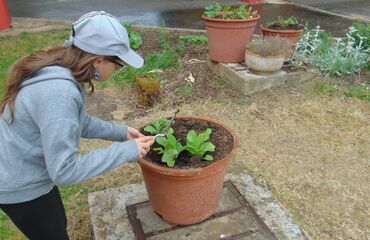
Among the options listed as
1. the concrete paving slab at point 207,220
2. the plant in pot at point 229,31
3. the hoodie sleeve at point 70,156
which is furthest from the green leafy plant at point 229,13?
the hoodie sleeve at point 70,156

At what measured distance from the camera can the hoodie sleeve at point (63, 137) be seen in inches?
55.0

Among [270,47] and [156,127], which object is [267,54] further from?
[156,127]

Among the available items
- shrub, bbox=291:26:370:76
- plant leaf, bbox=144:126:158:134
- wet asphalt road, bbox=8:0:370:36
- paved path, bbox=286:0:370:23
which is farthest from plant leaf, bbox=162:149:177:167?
paved path, bbox=286:0:370:23

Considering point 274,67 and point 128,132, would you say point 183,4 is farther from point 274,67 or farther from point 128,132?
point 128,132

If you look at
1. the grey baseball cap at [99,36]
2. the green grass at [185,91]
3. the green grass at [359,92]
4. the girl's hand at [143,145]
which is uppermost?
the grey baseball cap at [99,36]

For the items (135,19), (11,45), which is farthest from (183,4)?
(11,45)

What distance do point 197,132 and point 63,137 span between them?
3.40ft

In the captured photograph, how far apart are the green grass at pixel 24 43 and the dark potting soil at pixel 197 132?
428cm

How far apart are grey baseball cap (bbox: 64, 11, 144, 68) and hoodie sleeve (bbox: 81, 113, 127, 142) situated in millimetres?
531

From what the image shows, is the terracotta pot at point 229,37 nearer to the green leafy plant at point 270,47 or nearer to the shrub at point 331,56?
the green leafy plant at point 270,47

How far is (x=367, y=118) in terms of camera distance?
12.8 feet

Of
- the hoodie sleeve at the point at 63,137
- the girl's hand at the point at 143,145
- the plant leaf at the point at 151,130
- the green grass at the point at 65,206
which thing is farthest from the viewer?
the green grass at the point at 65,206

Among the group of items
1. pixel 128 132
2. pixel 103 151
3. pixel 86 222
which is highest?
pixel 103 151

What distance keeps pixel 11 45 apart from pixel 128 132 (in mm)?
5339
